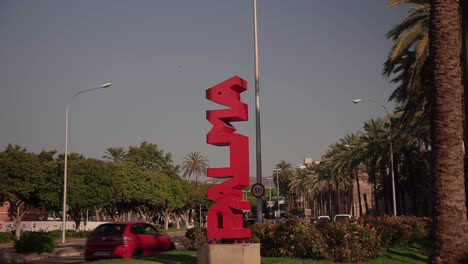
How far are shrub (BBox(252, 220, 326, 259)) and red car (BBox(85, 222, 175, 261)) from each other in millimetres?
4004

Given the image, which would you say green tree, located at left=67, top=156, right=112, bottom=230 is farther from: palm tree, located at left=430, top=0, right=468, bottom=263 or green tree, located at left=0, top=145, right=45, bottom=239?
palm tree, located at left=430, top=0, right=468, bottom=263

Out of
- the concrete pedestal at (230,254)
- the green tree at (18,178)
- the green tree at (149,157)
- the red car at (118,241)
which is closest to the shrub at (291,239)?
the concrete pedestal at (230,254)

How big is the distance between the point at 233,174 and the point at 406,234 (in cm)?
966

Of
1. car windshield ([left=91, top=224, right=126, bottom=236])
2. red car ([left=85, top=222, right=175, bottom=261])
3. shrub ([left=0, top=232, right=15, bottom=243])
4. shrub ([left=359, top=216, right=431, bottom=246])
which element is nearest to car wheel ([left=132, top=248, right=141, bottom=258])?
red car ([left=85, top=222, right=175, bottom=261])

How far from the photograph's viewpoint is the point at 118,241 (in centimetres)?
1969

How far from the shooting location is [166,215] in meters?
83.9

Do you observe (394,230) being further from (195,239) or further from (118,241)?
(118,241)

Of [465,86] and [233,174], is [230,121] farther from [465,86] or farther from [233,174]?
[465,86]

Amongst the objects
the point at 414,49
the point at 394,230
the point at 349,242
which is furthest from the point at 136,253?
the point at 414,49

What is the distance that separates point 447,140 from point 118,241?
466 inches

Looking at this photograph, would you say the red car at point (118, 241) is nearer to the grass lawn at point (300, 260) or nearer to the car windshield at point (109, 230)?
the car windshield at point (109, 230)

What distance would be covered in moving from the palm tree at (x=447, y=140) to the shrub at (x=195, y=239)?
1163 cm

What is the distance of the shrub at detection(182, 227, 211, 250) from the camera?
22.3 metres

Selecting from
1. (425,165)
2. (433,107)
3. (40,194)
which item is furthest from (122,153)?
(433,107)
